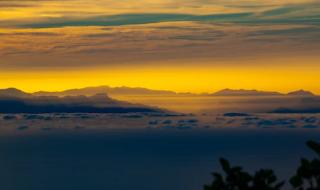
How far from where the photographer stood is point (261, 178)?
59.1ft

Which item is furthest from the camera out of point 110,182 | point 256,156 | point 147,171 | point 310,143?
point 256,156

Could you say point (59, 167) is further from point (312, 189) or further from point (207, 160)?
point (312, 189)

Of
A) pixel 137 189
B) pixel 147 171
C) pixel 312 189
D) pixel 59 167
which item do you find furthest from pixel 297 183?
pixel 59 167

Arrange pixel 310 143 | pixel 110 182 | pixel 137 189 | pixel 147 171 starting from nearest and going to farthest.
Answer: pixel 310 143 < pixel 137 189 < pixel 110 182 < pixel 147 171

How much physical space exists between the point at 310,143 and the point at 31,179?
14761cm

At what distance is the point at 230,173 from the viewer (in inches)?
709

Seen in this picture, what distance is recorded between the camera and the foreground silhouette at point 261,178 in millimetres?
17734

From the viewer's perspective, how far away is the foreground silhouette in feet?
58.2

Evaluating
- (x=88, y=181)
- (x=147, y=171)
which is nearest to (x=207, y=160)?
(x=147, y=171)

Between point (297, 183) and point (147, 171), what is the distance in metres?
162

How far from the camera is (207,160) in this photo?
651 feet

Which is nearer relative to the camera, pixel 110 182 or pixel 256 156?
pixel 110 182

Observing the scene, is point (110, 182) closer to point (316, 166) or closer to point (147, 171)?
point (147, 171)

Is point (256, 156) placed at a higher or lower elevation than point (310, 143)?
higher
